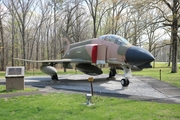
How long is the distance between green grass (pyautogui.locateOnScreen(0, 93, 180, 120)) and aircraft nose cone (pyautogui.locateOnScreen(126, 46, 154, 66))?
134 inches

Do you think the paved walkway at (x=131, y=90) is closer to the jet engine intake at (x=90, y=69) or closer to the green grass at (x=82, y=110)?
the green grass at (x=82, y=110)

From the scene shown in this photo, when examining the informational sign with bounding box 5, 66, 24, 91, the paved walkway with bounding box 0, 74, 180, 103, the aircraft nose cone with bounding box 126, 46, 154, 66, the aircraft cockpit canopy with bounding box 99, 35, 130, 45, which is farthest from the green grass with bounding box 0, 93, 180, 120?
the aircraft cockpit canopy with bounding box 99, 35, 130, 45

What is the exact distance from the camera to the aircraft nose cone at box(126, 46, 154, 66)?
10031 mm

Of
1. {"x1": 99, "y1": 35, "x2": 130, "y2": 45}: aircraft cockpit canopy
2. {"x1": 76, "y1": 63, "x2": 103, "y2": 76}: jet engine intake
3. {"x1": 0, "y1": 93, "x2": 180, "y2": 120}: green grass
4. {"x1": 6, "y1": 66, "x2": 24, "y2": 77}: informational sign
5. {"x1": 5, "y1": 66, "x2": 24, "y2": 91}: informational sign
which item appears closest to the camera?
{"x1": 0, "y1": 93, "x2": 180, "y2": 120}: green grass

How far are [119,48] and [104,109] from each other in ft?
19.2

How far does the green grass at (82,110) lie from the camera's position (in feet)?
18.0

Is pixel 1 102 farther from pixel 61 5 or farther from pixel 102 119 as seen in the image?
pixel 61 5

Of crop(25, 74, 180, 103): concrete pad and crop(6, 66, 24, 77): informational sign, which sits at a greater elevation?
crop(6, 66, 24, 77): informational sign

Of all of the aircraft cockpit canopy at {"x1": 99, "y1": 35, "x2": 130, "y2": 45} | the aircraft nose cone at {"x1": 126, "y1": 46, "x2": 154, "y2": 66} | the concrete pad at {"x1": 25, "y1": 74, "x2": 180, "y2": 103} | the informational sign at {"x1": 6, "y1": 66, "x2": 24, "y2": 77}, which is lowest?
the concrete pad at {"x1": 25, "y1": 74, "x2": 180, "y2": 103}

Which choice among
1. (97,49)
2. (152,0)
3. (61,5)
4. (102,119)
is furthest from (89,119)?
(61,5)

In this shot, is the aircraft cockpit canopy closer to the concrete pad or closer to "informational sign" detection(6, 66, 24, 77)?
the concrete pad

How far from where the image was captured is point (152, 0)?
2103cm

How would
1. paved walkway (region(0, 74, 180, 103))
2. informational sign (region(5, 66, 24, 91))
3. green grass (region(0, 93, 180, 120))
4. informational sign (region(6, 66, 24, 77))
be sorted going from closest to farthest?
green grass (region(0, 93, 180, 120))
paved walkway (region(0, 74, 180, 103))
informational sign (region(5, 66, 24, 91))
informational sign (region(6, 66, 24, 77))

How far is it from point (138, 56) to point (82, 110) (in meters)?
5.06
